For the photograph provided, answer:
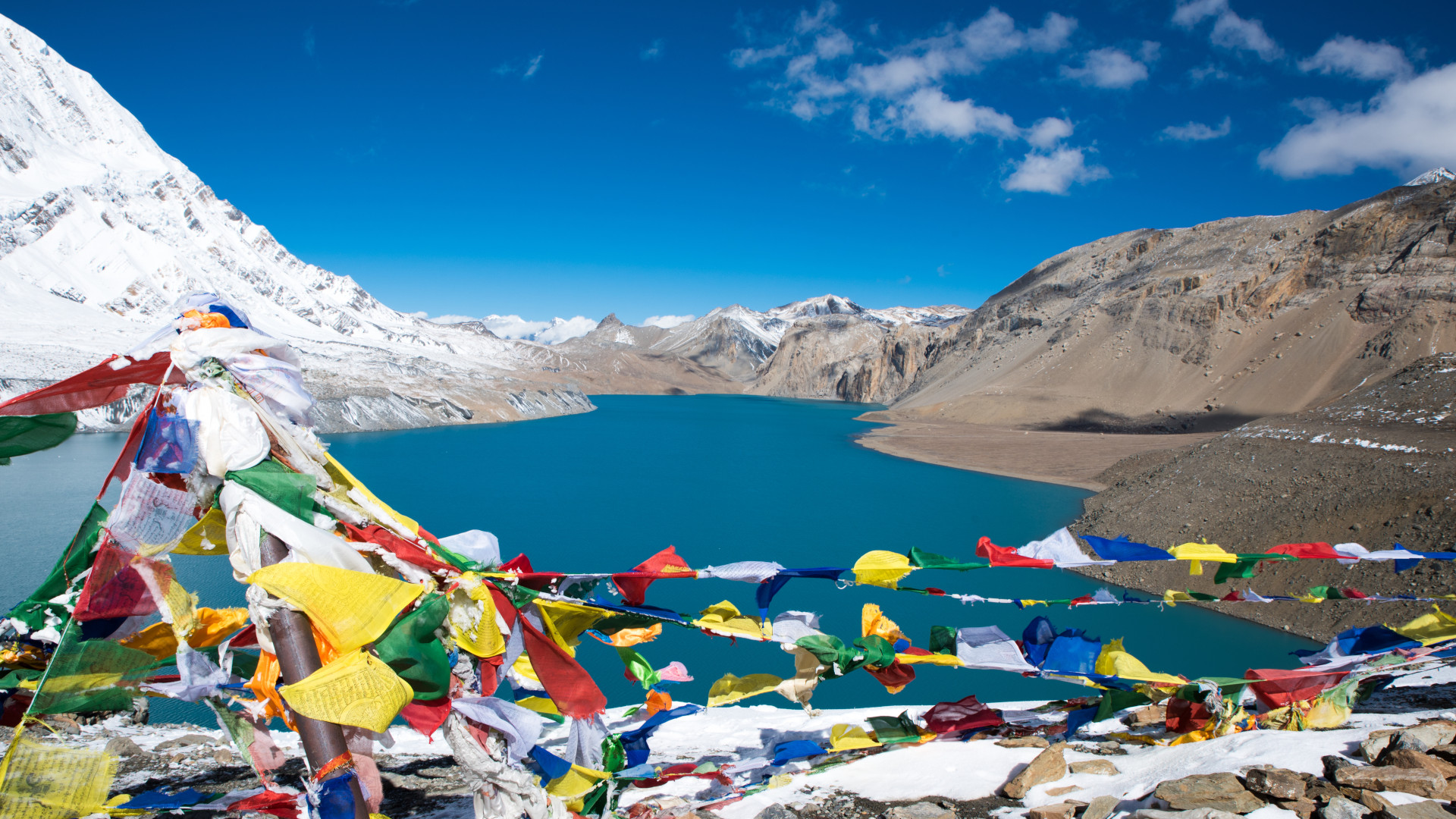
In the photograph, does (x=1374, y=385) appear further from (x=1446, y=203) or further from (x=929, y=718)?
(x=1446, y=203)

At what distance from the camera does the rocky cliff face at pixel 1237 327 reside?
43375 mm

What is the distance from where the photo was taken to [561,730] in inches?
259

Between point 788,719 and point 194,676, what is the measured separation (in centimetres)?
606

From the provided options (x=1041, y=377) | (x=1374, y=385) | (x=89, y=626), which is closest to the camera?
(x=89, y=626)

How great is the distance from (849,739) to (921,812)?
1646 mm

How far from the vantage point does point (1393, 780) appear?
10.8ft

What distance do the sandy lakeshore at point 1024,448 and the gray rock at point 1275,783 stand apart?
27.9 m

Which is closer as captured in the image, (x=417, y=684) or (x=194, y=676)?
(x=417, y=684)

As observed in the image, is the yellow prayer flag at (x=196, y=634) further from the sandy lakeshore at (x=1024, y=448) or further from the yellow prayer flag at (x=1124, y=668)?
the sandy lakeshore at (x=1024, y=448)

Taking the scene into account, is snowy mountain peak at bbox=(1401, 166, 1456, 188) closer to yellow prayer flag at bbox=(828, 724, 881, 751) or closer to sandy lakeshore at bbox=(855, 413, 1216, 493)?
sandy lakeshore at bbox=(855, 413, 1216, 493)

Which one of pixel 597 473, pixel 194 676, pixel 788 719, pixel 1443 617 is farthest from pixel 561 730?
pixel 597 473

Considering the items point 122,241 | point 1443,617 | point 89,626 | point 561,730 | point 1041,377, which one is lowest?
point 561,730

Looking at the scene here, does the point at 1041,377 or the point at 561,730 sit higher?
the point at 1041,377

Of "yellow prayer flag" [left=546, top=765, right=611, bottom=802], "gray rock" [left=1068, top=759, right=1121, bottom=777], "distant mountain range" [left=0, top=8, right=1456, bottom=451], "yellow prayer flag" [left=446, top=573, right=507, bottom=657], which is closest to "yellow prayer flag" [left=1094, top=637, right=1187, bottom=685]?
"gray rock" [left=1068, top=759, right=1121, bottom=777]
